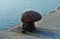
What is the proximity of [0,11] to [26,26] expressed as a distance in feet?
22.9

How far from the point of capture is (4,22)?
11422mm

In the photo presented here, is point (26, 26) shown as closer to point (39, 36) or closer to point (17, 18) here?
point (39, 36)

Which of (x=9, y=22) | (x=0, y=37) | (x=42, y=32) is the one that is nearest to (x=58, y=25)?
(x=42, y=32)

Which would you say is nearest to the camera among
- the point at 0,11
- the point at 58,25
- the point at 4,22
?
the point at 58,25

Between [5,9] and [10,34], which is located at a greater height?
[5,9]

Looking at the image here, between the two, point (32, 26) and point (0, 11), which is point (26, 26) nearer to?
point (32, 26)

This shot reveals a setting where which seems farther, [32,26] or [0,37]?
[32,26]

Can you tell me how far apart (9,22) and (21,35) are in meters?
4.01

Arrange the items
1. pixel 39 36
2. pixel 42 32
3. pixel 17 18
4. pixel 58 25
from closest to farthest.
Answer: pixel 39 36, pixel 42 32, pixel 58 25, pixel 17 18

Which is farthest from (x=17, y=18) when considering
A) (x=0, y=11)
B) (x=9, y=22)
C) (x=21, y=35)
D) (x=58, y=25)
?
(x=21, y=35)

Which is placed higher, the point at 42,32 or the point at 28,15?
the point at 28,15

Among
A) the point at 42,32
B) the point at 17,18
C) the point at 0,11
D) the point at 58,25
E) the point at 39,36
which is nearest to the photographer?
the point at 39,36

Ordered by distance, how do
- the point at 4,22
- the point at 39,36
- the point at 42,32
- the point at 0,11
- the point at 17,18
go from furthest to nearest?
the point at 0,11 < the point at 17,18 < the point at 4,22 < the point at 42,32 < the point at 39,36

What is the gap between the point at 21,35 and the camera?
7555 mm
